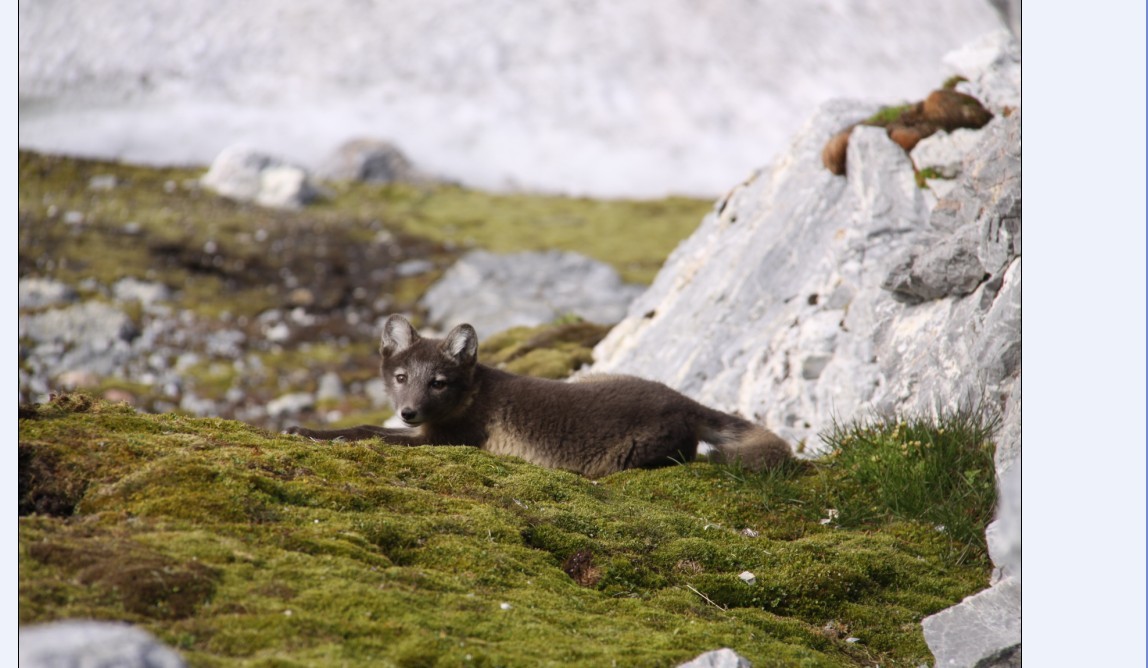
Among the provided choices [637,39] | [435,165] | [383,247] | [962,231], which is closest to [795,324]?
[962,231]

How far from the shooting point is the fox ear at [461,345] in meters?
12.3

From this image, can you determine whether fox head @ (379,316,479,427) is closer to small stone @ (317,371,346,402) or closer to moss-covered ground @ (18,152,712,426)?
moss-covered ground @ (18,152,712,426)

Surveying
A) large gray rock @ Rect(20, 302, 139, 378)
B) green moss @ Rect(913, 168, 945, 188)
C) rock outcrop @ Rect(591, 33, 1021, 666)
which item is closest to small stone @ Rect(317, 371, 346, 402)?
large gray rock @ Rect(20, 302, 139, 378)

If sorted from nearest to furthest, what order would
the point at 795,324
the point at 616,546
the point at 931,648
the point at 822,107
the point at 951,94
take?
the point at 931,648 < the point at 616,546 < the point at 795,324 < the point at 951,94 < the point at 822,107

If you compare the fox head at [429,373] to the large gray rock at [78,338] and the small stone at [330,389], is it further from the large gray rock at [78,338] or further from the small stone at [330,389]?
the large gray rock at [78,338]

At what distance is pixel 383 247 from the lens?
1977 inches

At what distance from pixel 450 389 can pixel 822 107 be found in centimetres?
1195

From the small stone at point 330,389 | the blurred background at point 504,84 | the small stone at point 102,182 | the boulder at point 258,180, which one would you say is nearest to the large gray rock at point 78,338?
the small stone at point 330,389

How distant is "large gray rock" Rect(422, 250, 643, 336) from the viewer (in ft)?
130

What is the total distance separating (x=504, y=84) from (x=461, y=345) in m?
50.2

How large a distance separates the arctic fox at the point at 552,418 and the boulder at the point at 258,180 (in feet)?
140

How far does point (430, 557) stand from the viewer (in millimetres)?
7496

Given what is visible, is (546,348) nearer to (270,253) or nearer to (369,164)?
(270,253)

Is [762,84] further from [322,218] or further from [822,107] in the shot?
[822,107]
